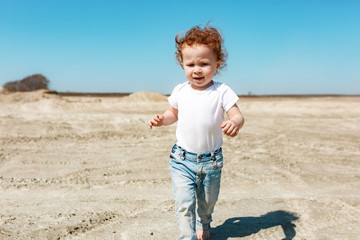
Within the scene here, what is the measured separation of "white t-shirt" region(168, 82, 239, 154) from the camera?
86.2 inches

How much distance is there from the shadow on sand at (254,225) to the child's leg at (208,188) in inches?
8.8

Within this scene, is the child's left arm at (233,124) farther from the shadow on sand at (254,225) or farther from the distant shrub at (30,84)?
the distant shrub at (30,84)

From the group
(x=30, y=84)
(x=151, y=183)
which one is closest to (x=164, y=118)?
(x=151, y=183)

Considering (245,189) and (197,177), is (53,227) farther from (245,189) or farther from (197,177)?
(245,189)

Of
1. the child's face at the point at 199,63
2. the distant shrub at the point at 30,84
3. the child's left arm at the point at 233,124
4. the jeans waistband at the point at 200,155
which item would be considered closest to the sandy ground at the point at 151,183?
the jeans waistband at the point at 200,155

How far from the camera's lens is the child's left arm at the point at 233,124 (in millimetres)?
1889

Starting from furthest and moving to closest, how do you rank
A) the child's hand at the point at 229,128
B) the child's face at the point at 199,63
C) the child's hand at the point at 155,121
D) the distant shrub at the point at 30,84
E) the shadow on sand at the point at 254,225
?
1. the distant shrub at the point at 30,84
2. the shadow on sand at the point at 254,225
3. the child's hand at the point at 155,121
4. the child's face at the point at 199,63
5. the child's hand at the point at 229,128

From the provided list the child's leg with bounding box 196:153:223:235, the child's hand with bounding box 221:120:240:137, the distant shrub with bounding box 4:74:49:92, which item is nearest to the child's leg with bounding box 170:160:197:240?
the child's leg with bounding box 196:153:223:235

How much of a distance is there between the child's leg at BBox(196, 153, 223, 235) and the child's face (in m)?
0.58

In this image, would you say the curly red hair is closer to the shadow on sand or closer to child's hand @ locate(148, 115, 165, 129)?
child's hand @ locate(148, 115, 165, 129)

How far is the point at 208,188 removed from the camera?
7.34 feet

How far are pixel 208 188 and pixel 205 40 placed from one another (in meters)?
1.09

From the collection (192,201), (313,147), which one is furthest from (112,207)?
(313,147)

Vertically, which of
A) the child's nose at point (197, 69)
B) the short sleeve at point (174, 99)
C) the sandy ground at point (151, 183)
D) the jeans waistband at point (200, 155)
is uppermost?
the child's nose at point (197, 69)
